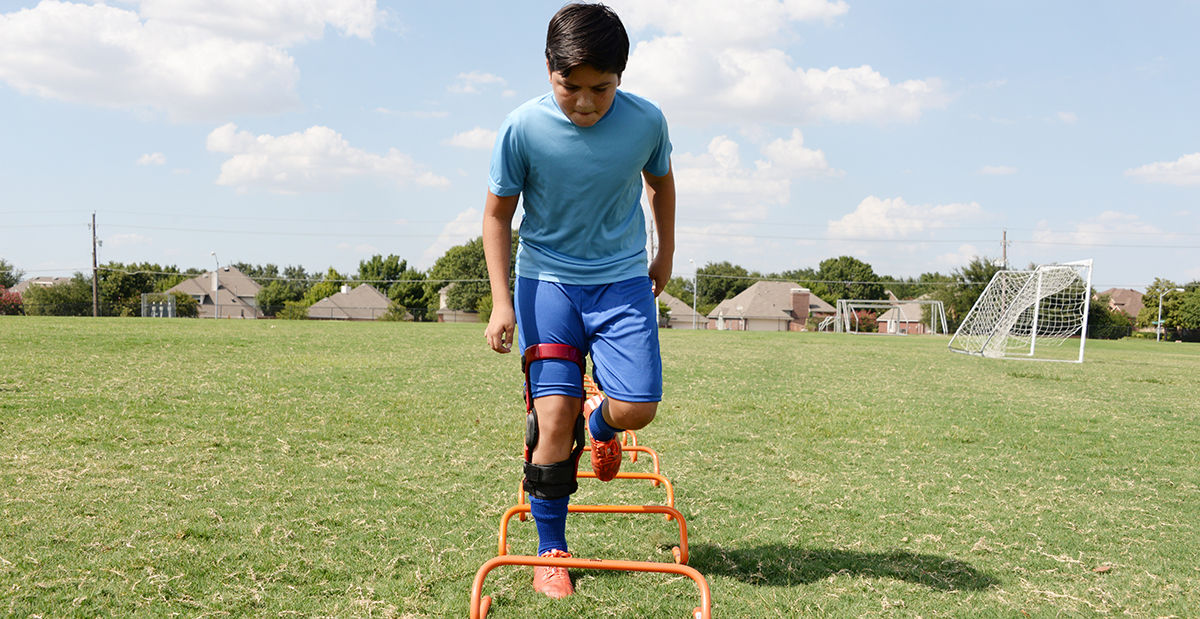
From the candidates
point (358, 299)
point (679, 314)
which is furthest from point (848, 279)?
point (358, 299)

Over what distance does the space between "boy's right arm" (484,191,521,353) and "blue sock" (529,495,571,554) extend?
1.93 ft

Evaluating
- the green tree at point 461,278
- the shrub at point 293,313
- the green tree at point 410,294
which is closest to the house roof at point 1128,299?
the green tree at point 461,278

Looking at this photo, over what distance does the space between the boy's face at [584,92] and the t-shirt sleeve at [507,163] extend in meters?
0.20

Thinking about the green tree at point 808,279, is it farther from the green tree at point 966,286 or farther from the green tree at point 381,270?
the green tree at point 381,270

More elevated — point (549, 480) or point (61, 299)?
point (61, 299)

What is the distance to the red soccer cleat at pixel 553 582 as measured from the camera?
8.66ft

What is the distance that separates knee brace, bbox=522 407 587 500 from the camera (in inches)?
109

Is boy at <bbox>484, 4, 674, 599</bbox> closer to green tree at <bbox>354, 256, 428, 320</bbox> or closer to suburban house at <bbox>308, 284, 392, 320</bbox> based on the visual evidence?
suburban house at <bbox>308, 284, 392, 320</bbox>

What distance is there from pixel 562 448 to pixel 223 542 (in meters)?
1.42

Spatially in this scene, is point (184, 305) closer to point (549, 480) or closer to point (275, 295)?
point (275, 295)

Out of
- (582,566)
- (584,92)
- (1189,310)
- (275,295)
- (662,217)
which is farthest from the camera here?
(275,295)

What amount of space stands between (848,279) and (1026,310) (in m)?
74.6

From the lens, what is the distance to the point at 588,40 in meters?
2.47

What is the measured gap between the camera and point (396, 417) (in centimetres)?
644
